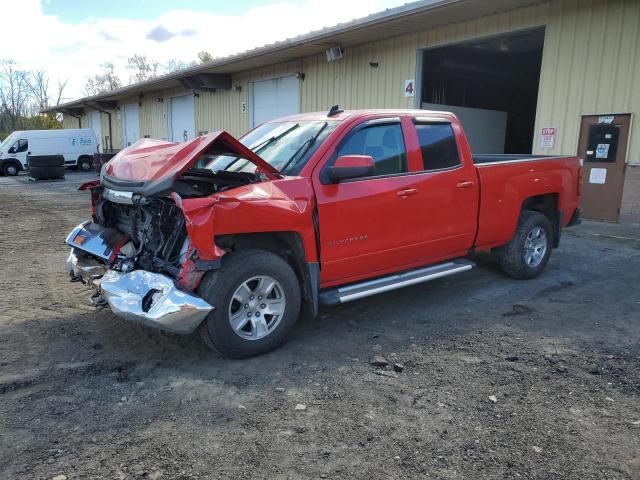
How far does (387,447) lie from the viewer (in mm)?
2939

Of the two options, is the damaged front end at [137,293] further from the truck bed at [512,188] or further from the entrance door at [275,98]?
the entrance door at [275,98]

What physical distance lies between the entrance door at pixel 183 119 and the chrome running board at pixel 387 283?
2030cm

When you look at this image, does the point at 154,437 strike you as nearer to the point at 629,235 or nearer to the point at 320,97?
the point at 629,235

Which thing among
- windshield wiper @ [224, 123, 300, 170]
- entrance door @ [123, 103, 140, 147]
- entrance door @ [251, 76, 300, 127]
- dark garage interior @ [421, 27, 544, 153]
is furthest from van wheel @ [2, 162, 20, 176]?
windshield wiper @ [224, 123, 300, 170]

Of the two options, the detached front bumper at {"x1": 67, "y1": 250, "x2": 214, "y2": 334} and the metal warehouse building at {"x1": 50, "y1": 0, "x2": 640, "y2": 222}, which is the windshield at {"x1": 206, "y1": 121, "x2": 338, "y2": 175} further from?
the metal warehouse building at {"x1": 50, "y1": 0, "x2": 640, "y2": 222}

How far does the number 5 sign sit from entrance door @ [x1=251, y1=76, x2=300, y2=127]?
4886mm

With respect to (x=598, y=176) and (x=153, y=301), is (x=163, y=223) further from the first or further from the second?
(x=598, y=176)

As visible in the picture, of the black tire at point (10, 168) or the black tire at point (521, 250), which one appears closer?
the black tire at point (521, 250)

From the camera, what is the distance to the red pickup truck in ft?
12.4

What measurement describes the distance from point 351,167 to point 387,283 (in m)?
1.20

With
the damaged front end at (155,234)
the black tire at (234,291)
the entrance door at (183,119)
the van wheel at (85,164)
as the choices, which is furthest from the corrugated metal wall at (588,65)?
the van wheel at (85,164)

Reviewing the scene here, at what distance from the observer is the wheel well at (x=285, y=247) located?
4.06m

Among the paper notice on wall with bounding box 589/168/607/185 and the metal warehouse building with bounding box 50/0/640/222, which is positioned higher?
the metal warehouse building with bounding box 50/0/640/222

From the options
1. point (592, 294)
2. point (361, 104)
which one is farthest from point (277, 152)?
point (361, 104)
